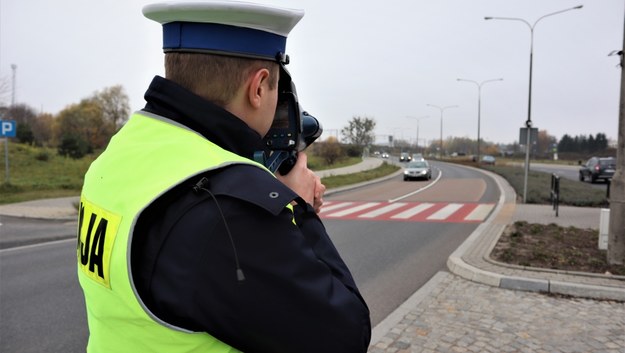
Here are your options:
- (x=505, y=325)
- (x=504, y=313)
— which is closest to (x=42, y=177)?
(x=504, y=313)

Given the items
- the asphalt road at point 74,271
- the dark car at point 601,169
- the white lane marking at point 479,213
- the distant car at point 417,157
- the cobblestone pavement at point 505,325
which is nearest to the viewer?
the cobblestone pavement at point 505,325

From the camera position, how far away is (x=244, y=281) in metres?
0.93

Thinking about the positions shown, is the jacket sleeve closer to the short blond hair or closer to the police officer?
the police officer

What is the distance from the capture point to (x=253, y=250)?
94 centimetres

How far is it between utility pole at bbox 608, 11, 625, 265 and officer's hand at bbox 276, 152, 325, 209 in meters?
6.24

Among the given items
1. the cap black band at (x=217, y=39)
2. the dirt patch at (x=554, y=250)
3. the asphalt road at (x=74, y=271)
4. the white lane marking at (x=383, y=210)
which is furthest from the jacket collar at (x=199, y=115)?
the white lane marking at (x=383, y=210)

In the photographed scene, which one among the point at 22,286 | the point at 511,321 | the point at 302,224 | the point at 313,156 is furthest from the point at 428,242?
the point at 313,156

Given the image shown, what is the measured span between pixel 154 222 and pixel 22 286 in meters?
6.42

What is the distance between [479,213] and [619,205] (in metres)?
7.62

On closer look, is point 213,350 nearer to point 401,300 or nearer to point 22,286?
point 401,300

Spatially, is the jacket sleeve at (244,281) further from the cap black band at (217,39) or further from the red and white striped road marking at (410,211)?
the red and white striped road marking at (410,211)

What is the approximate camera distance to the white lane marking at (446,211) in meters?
13.1

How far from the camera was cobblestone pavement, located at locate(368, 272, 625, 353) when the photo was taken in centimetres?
388

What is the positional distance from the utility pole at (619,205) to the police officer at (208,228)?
640 centimetres
